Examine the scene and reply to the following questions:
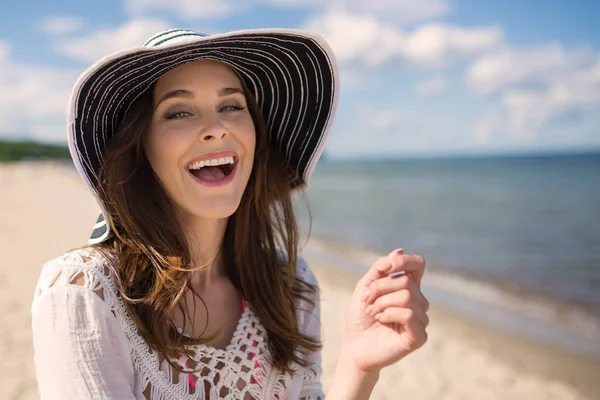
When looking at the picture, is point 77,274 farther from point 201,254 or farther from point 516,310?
point 516,310

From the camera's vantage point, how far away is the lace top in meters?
1.81

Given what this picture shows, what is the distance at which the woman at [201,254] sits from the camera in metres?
1.87

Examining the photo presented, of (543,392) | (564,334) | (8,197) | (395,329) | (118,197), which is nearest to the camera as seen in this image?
(395,329)

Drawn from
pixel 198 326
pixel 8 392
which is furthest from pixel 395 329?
pixel 8 392

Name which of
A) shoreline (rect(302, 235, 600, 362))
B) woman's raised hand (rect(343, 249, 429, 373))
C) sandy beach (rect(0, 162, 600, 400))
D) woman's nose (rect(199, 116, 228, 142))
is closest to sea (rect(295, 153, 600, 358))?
shoreline (rect(302, 235, 600, 362))

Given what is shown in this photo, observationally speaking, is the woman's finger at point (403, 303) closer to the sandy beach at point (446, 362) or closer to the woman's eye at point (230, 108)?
the woman's eye at point (230, 108)

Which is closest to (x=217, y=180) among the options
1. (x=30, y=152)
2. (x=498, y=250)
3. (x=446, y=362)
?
(x=446, y=362)

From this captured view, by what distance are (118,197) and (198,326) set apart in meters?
0.54

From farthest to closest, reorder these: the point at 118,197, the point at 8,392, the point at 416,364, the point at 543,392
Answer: the point at 416,364
the point at 543,392
the point at 8,392
the point at 118,197

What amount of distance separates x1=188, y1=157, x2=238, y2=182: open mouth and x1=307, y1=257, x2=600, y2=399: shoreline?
4.37m

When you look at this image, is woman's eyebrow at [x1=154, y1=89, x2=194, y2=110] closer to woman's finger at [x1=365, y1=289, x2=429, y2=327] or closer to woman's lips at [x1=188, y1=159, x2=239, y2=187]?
woman's lips at [x1=188, y1=159, x2=239, y2=187]

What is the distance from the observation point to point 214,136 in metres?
2.21

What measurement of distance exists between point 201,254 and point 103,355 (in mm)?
675

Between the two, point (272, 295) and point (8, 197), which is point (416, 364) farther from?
point (8, 197)
